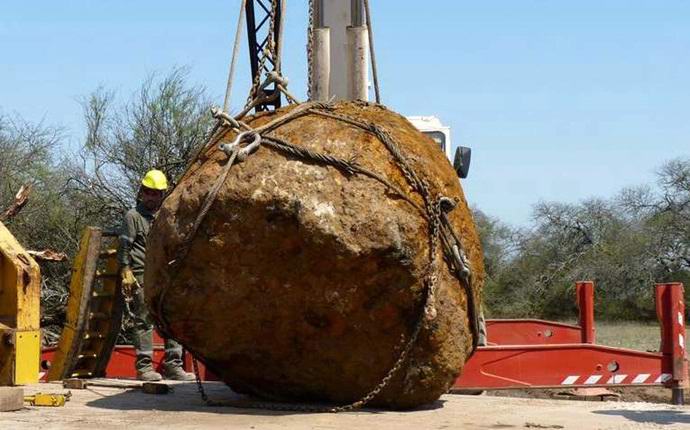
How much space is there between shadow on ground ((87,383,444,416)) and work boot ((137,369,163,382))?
50.3 inches

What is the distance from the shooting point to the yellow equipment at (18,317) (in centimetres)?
716

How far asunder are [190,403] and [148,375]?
2.34 metres

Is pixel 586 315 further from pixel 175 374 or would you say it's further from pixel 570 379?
pixel 175 374

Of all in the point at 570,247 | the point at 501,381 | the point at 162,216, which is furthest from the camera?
the point at 570,247

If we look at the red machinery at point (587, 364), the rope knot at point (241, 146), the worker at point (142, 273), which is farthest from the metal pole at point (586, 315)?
the rope knot at point (241, 146)

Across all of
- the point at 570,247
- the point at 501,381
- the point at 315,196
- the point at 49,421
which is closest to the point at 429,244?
the point at 315,196

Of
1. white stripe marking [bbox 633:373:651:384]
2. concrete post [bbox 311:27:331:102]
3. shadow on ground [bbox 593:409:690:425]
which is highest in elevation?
concrete post [bbox 311:27:331:102]

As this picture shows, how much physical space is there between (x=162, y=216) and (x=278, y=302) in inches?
36.9

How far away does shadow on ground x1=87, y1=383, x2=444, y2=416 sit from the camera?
732cm

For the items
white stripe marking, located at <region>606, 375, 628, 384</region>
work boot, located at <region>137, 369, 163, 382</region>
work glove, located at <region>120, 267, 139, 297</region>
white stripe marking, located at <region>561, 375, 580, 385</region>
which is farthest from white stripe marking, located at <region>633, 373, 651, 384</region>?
work glove, located at <region>120, 267, 139, 297</region>

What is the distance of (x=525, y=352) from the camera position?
10484 millimetres

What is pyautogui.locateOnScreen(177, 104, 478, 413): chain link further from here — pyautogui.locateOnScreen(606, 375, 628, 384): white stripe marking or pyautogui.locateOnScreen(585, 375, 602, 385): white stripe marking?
pyautogui.locateOnScreen(606, 375, 628, 384): white stripe marking

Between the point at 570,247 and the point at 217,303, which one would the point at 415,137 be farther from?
the point at 570,247

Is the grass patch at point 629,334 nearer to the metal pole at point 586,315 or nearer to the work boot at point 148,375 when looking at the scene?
the metal pole at point 586,315
